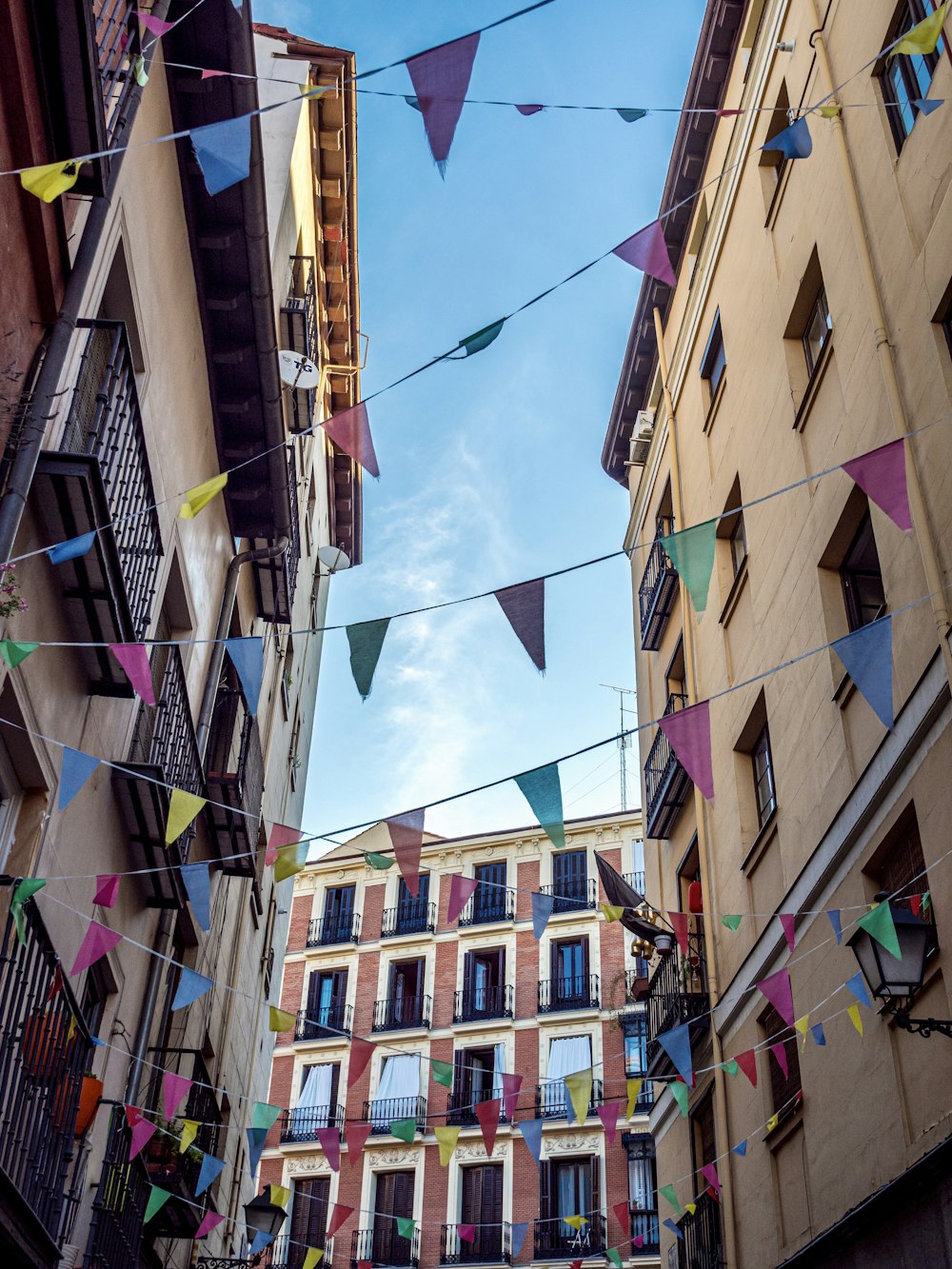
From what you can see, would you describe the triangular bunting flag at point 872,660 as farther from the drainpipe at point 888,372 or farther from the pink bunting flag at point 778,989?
the pink bunting flag at point 778,989

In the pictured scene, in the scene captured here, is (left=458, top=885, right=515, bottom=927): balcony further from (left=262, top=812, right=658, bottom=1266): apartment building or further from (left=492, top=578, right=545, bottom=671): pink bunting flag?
(left=492, top=578, right=545, bottom=671): pink bunting flag

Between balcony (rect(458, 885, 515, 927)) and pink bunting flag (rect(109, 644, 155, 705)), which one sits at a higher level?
balcony (rect(458, 885, 515, 927))

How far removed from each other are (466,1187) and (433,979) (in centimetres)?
554

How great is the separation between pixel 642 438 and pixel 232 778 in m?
10.1

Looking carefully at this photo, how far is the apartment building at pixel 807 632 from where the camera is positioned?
312 inches

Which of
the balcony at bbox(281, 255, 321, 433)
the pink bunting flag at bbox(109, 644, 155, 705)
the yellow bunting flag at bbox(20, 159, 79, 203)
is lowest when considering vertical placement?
the pink bunting flag at bbox(109, 644, 155, 705)

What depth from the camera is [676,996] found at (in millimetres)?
13031

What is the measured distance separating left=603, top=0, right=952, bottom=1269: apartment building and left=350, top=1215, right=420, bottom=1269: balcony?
705 inches

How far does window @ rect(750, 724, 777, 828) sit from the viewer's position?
12039 mm

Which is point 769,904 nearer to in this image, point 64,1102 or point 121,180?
point 64,1102

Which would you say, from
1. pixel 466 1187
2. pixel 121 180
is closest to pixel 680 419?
pixel 121 180

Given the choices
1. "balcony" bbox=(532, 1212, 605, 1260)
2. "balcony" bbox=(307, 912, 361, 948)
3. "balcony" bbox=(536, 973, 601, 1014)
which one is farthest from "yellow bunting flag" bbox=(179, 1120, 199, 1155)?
"balcony" bbox=(307, 912, 361, 948)

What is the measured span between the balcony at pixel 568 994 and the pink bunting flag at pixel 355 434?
1097 inches

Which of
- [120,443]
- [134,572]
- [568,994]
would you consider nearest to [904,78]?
[120,443]
